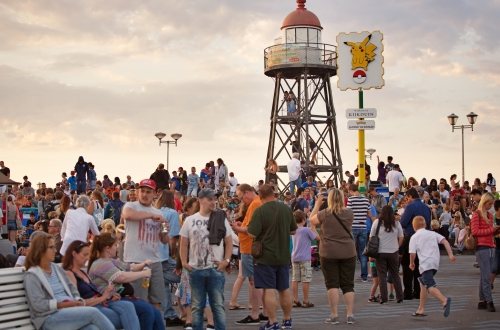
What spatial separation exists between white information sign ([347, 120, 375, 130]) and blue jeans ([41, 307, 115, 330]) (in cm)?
1122

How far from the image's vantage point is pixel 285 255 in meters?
13.1

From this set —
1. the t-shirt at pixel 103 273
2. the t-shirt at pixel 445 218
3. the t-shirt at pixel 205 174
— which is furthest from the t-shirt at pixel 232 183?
the t-shirt at pixel 103 273

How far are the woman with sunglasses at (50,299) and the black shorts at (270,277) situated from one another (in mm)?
3598

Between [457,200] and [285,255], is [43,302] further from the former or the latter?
[457,200]

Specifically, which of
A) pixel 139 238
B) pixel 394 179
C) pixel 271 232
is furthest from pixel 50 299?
pixel 394 179

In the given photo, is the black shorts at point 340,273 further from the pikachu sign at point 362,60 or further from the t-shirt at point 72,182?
the t-shirt at point 72,182

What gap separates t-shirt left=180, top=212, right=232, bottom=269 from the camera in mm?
11695

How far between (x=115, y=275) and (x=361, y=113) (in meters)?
10.5

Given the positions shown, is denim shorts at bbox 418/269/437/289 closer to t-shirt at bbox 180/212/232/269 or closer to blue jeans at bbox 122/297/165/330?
t-shirt at bbox 180/212/232/269

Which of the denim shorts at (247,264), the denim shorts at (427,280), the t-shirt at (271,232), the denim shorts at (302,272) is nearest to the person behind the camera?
the t-shirt at (271,232)

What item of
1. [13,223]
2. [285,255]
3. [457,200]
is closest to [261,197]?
[285,255]

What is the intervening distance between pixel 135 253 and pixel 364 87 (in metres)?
10.8

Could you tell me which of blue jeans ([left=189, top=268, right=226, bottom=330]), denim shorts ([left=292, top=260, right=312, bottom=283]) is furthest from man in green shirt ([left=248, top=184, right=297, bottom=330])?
denim shorts ([left=292, top=260, right=312, bottom=283])

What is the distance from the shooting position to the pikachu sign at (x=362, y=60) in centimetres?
2144
